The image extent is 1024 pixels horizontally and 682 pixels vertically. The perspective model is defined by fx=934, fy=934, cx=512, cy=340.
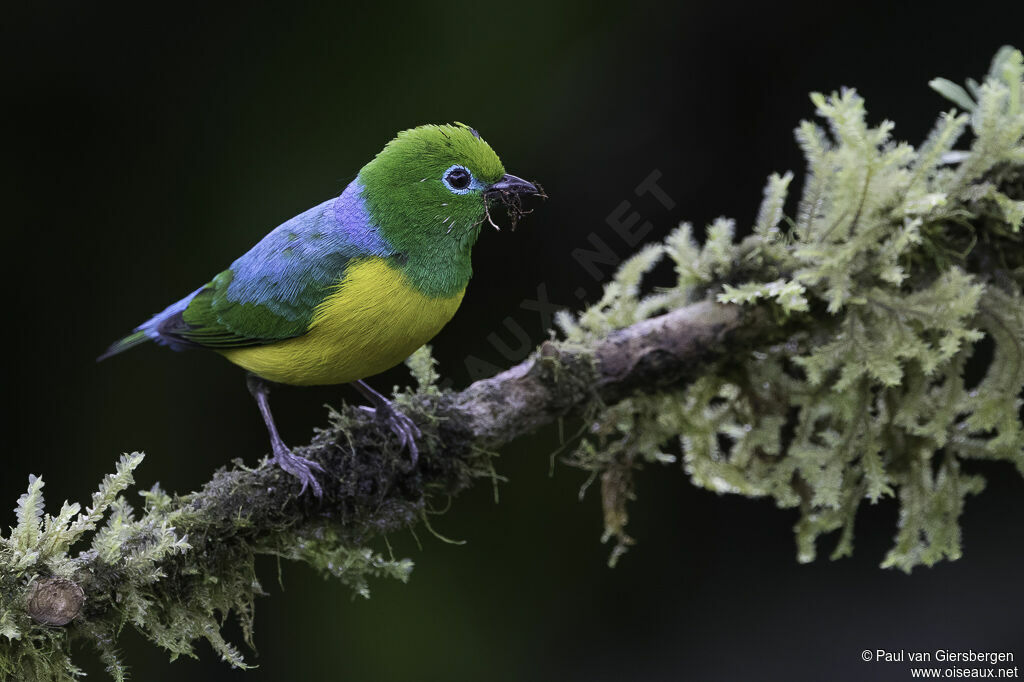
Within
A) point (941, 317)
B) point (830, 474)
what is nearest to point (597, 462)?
point (830, 474)

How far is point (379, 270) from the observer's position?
2.59m

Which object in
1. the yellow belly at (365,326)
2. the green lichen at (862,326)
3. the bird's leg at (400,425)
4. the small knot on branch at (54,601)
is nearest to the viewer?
the small knot on branch at (54,601)

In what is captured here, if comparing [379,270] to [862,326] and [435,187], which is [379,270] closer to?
[435,187]

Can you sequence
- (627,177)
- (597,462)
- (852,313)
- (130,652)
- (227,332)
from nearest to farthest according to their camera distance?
(227,332)
(852,313)
(597,462)
(130,652)
(627,177)

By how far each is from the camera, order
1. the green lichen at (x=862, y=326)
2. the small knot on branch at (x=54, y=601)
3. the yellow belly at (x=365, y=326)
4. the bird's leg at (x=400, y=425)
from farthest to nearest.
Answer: the green lichen at (x=862, y=326), the bird's leg at (x=400, y=425), the yellow belly at (x=365, y=326), the small knot on branch at (x=54, y=601)

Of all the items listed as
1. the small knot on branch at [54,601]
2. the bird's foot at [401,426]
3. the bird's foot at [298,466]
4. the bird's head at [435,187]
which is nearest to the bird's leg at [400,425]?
the bird's foot at [401,426]

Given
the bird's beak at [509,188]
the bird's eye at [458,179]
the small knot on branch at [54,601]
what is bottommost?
the small knot on branch at [54,601]

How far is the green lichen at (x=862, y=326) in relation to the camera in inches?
116

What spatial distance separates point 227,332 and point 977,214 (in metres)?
2.40

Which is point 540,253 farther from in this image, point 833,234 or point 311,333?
point 311,333

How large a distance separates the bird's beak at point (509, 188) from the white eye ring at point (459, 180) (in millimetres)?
48

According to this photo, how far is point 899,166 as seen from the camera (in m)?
3.11

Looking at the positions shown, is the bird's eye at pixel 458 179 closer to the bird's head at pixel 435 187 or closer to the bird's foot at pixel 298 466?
the bird's head at pixel 435 187

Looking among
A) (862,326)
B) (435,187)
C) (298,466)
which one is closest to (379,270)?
(435,187)
